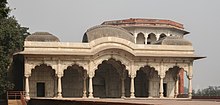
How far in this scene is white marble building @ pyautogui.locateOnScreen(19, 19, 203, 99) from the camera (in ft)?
94.3

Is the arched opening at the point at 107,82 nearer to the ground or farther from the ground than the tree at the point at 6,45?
nearer to the ground

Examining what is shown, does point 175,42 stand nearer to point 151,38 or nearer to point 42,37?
point 151,38

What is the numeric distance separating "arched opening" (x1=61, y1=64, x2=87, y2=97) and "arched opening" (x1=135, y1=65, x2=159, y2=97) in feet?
15.8

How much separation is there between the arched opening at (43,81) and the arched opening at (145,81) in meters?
6.93

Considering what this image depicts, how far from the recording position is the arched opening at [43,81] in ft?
97.9

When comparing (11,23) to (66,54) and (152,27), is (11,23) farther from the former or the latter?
(152,27)

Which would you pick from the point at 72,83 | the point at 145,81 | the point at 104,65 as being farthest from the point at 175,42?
the point at 72,83

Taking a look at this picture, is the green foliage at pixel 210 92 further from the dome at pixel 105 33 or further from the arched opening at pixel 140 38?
the dome at pixel 105 33

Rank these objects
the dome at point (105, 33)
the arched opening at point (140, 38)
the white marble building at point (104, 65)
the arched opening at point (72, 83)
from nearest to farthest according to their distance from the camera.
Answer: the white marble building at point (104, 65), the dome at point (105, 33), the arched opening at point (72, 83), the arched opening at point (140, 38)

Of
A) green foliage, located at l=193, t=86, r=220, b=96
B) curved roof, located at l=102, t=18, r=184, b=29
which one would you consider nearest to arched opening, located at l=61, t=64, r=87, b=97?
curved roof, located at l=102, t=18, r=184, b=29

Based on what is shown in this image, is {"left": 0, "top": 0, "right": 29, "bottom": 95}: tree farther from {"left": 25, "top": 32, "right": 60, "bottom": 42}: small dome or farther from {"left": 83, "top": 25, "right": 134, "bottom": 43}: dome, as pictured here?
{"left": 83, "top": 25, "right": 134, "bottom": 43}: dome

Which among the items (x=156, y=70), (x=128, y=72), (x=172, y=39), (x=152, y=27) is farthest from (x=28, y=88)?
(x=152, y=27)

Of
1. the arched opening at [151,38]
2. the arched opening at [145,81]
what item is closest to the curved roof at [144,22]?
the arched opening at [151,38]

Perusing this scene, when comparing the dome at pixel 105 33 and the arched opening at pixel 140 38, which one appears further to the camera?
the arched opening at pixel 140 38
